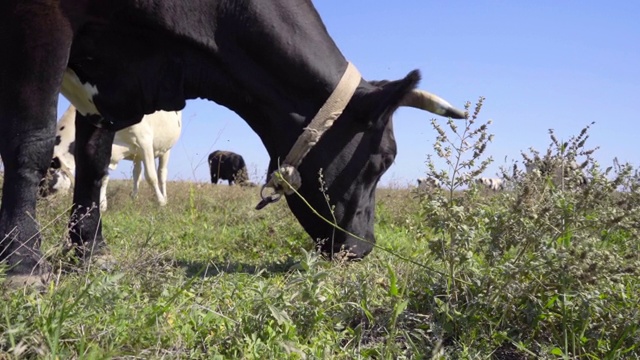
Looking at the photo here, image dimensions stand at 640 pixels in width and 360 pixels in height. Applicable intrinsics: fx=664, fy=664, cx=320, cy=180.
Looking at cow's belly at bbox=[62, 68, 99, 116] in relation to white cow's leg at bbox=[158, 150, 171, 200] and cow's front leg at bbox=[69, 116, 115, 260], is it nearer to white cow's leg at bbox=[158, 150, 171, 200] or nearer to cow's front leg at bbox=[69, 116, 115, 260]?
cow's front leg at bbox=[69, 116, 115, 260]

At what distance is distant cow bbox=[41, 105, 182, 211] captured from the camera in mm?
8117

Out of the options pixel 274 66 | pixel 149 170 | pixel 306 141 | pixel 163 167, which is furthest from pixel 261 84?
pixel 163 167


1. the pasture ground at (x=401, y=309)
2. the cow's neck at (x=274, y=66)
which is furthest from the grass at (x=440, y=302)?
the cow's neck at (x=274, y=66)

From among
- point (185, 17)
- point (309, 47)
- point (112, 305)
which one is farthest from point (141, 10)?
point (112, 305)

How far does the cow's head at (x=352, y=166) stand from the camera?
3486 millimetres

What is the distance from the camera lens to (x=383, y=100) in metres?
3.47

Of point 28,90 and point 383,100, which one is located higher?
point 383,100

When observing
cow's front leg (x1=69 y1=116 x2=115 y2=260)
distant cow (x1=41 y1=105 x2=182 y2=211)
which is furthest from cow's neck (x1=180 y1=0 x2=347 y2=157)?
distant cow (x1=41 y1=105 x2=182 y2=211)

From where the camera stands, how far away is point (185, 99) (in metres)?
3.55

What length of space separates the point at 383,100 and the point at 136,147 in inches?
278

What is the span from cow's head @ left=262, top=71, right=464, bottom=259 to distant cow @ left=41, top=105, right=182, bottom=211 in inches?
176

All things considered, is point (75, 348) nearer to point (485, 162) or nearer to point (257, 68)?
point (485, 162)

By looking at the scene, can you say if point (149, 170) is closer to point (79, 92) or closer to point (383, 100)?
point (79, 92)

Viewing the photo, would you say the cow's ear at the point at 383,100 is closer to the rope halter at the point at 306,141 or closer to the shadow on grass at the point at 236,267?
the rope halter at the point at 306,141
